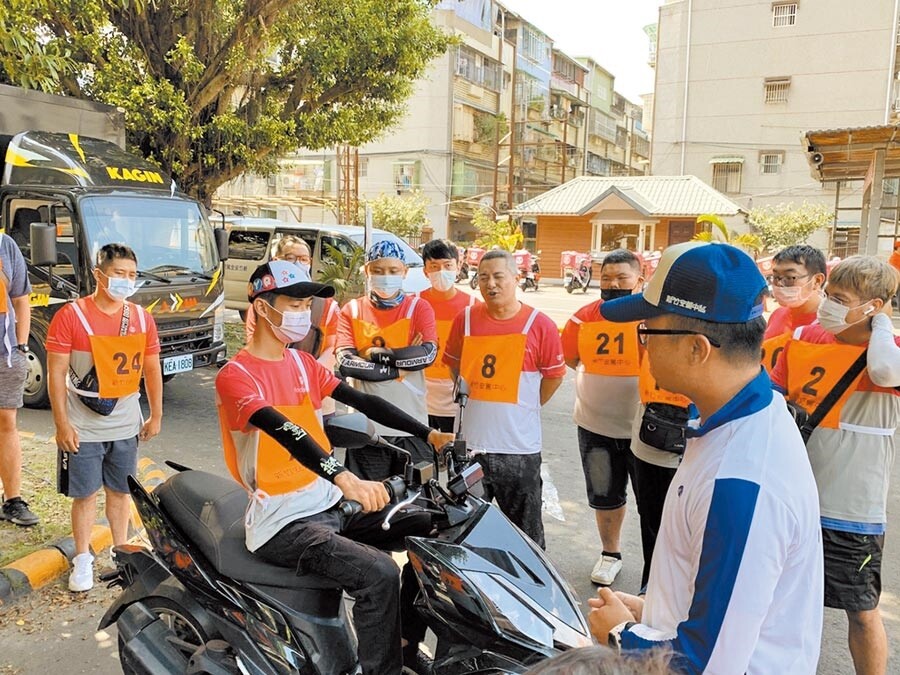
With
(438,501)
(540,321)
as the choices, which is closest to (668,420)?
(540,321)

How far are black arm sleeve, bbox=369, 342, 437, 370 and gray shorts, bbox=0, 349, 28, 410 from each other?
223 centimetres

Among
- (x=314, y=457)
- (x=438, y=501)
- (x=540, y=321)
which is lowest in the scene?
(x=438, y=501)

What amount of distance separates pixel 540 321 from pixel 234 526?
188cm

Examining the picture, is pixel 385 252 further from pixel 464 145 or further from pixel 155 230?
pixel 464 145

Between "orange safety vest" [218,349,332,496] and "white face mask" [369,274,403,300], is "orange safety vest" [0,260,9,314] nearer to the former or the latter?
"white face mask" [369,274,403,300]

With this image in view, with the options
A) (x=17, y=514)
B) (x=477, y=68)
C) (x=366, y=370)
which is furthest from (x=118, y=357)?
(x=477, y=68)

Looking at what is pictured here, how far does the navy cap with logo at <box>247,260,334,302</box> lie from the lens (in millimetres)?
2650

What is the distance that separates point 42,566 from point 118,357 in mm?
1244

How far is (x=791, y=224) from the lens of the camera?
2781cm

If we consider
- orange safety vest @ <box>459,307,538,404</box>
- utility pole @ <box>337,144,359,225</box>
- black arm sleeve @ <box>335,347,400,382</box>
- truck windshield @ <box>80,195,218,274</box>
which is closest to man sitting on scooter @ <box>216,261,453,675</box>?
orange safety vest @ <box>459,307,538,404</box>

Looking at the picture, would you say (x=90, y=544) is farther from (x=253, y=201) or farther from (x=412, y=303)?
(x=253, y=201)

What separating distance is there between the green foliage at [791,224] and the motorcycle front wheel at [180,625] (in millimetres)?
28647

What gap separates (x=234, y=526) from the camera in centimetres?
248

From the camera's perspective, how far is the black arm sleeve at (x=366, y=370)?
3.90 metres
